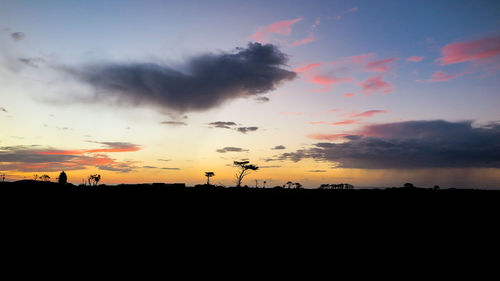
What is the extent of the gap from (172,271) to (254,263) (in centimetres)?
366

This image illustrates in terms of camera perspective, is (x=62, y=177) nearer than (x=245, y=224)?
No

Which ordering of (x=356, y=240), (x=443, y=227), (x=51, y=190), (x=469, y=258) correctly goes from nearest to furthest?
(x=469, y=258) < (x=356, y=240) < (x=443, y=227) < (x=51, y=190)

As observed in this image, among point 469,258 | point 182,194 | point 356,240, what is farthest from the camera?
point 182,194

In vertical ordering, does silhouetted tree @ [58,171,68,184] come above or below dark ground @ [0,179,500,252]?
above

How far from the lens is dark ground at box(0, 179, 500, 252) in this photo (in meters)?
15.4

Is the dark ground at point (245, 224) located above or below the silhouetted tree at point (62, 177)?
below

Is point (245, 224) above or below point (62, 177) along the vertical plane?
below

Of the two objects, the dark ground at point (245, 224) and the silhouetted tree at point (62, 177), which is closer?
the dark ground at point (245, 224)

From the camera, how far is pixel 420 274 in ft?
37.6

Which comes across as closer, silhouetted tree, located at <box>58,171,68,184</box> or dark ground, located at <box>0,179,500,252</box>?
dark ground, located at <box>0,179,500,252</box>

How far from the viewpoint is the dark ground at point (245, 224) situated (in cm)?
1535

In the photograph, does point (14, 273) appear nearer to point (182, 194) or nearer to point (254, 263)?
point (254, 263)

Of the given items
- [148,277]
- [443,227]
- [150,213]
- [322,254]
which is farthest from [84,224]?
[443,227]

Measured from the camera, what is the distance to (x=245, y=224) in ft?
63.3
